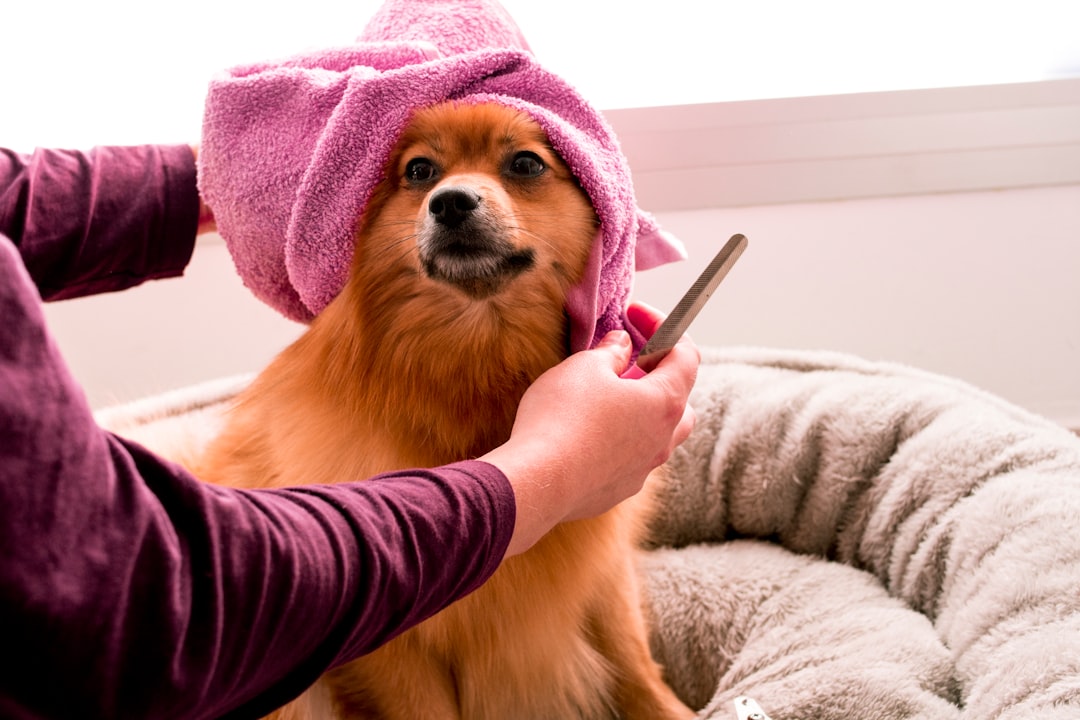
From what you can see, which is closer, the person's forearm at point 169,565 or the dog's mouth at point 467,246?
the person's forearm at point 169,565

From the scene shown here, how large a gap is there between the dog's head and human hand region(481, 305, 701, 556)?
116 mm

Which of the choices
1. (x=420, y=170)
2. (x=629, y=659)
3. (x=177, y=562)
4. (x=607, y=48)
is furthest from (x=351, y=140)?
(x=607, y=48)

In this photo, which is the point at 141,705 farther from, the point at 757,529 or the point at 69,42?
the point at 69,42

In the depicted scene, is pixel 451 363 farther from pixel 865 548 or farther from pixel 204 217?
pixel 865 548

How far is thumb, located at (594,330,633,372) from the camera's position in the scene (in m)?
0.88

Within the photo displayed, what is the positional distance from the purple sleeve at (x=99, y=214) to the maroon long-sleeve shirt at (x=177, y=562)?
574 millimetres

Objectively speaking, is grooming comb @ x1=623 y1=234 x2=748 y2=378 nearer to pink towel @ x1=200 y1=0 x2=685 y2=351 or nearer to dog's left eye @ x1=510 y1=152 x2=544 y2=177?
pink towel @ x1=200 y1=0 x2=685 y2=351

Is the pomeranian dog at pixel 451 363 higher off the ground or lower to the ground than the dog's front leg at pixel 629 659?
higher

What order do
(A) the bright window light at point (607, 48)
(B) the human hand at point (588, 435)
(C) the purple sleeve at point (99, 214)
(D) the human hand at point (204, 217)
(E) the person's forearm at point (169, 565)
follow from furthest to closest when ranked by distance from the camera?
(A) the bright window light at point (607, 48) → (D) the human hand at point (204, 217) → (C) the purple sleeve at point (99, 214) → (B) the human hand at point (588, 435) → (E) the person's forearm at point (169, 565)

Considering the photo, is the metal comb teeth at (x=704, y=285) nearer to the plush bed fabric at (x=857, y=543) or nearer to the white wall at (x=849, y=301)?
the plush bed fabric at (x=857, y=543)

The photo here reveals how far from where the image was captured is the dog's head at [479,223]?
880 mm

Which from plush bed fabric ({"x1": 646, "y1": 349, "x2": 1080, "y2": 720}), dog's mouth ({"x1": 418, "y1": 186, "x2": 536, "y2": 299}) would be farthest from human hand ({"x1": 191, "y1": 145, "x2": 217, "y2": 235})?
plush bed fabric ({"x1": 646, "y1": 349, "x2": 1080, "y2": 720})

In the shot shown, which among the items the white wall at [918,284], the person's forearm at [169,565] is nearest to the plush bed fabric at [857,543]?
the white wall at [918,284]

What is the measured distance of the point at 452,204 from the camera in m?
0.84
